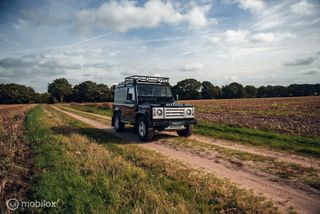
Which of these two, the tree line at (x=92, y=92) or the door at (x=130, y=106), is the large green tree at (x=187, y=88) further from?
the door at (x=130, y=106)

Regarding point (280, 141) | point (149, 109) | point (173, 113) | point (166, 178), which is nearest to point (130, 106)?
point (149, 109)

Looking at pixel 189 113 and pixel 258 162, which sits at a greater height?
pixel 189 113

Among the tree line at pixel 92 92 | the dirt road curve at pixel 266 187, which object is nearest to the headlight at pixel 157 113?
the dirt road curve at pixel 266 187

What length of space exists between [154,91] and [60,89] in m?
102

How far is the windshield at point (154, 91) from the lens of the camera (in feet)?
38.2

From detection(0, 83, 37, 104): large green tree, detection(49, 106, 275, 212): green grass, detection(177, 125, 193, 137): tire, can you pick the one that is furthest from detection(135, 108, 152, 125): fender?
detection(0, 83, 37, 104): large green tree

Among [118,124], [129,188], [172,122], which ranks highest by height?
[172,122]

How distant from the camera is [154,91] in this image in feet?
39.5

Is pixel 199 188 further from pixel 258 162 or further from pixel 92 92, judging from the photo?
pixel 92 92

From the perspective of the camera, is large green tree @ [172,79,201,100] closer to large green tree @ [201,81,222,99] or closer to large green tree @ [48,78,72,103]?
large green tree @ [201,81,222,99]

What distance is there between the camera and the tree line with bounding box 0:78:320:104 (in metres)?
100

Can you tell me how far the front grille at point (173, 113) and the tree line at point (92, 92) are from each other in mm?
85090

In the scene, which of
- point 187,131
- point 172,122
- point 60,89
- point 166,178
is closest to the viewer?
point 166,178

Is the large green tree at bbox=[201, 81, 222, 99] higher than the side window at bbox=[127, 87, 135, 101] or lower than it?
higher
